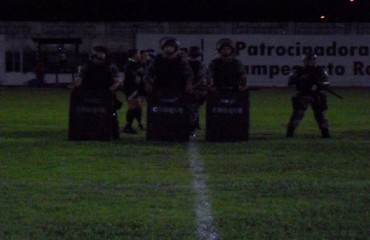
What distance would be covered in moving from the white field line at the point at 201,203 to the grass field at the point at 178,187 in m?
0.06

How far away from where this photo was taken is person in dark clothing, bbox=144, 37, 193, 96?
17.5m

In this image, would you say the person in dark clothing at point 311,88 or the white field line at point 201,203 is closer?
the white field line at point 201,203

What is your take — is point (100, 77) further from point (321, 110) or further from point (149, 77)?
point (321, 110)

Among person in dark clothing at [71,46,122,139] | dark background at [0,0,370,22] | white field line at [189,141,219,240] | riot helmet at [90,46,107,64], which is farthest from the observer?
dark background at [0,0,370,22]

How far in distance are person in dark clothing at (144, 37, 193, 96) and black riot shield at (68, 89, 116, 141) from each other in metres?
0.75

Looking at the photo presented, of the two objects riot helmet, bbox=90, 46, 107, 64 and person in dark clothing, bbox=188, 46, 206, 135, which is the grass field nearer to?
person in dark clothing, bbox=188, 46, 206, 135

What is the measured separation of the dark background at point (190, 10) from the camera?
54250mm

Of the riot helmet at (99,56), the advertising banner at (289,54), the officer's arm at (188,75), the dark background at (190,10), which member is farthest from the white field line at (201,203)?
the dark background at (190,10)

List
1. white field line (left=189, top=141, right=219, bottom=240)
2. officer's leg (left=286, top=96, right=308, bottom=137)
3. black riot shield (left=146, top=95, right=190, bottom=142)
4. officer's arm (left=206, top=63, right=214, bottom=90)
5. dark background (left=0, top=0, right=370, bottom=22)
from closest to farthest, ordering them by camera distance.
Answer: white field line (left=189, top=141, right=219, bottom=240)
black riot shield (left=146, top=95, right=190, bottom=142)
officer's arm (left=206, top=63, right=214, bottom=90)
officer's leg (left=286, top=96, right=308, bottom=137)
dark background (left=0, top=0, right=370, bottom=22)

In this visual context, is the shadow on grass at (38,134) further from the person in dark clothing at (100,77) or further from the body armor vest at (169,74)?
the body armor vest at (169,74)

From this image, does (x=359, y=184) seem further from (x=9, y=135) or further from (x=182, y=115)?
(x=9, y=135)

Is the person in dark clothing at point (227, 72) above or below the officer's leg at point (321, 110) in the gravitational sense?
above

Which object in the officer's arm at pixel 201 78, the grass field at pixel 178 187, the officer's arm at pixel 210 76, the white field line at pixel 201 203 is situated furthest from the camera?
the officer's arm at pixel 201 78

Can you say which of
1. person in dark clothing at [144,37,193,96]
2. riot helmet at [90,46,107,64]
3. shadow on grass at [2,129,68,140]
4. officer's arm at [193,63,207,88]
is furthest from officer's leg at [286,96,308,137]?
shadow on grass at [2,129,68,140]
